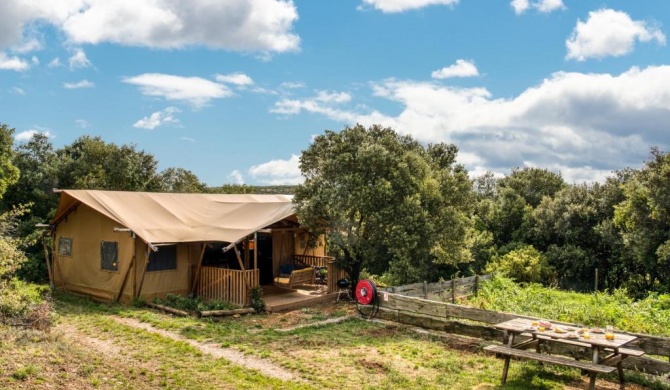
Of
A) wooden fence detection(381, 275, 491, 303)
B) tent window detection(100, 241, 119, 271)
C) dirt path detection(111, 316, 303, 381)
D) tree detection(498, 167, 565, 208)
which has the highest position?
tree detection(498, 167, 565, 208)

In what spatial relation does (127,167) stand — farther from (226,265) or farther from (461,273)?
(461,273)

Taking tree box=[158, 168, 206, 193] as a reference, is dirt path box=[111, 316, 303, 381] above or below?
below

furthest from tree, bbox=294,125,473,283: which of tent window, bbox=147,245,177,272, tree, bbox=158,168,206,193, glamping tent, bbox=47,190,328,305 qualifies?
tree, bbox=158,168,206,193

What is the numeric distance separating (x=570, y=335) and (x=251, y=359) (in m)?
5.90

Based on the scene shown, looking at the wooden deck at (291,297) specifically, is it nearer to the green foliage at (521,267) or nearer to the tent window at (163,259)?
the tent window at (163,259)

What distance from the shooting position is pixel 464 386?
352 inches

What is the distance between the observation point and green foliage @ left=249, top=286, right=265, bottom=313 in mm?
15578

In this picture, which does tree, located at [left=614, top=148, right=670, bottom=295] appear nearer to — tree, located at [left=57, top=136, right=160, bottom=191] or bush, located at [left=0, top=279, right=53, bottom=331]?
bush, located at [left=0, top=279, right=53, bottom=331]

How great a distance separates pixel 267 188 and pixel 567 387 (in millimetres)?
34061

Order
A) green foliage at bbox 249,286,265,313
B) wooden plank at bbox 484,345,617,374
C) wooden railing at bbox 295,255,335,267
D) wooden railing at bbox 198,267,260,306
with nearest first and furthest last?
wooden plank at bbox 484,345,617,374 < green foliage at bbox 249,286,265,313 < wooden railing at bbox 198,267,260,306 < wooden railing at bbox 295,255,335,267

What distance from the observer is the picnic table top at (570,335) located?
8.34m

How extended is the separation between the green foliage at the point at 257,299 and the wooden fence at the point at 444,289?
12.3 ft

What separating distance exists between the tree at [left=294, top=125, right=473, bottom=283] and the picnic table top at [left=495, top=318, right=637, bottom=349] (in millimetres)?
6522

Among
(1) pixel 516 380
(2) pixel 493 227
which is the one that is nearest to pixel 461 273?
(2) pixel 493 227
